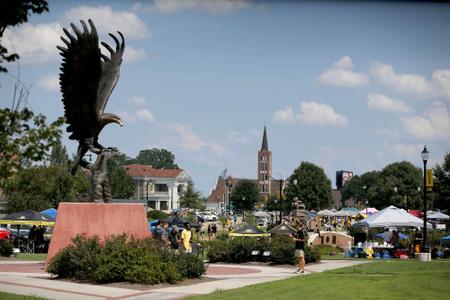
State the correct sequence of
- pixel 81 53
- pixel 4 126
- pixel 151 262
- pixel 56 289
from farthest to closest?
1. pixel 81 53
2. pixel 151 262
3. pixel 56 289
4. pixel 4 126

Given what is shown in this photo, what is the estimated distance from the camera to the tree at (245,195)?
464ft

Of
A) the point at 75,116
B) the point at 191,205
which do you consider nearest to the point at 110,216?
the point at 75,116

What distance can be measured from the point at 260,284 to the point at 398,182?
337 ft

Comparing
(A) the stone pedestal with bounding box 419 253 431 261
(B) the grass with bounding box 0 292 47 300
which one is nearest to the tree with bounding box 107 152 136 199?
(A) the stone pedestal with bounding box 419 253 431 261

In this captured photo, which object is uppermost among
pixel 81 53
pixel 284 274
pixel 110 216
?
pixel 81 53

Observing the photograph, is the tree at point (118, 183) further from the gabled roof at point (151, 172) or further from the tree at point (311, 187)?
the gabled roof at point (151, 172)

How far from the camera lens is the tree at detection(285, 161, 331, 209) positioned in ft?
393

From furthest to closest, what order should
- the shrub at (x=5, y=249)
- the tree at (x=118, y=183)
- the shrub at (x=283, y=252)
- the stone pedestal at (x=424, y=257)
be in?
the tree at (x=118, y=183), the stone pedestal at (x=424, y=257), the shrub at (x=5, y=249), the shrub at (x=283, y=252)

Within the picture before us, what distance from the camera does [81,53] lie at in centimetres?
2245

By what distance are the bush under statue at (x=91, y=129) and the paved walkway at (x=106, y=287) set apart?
5.93ft

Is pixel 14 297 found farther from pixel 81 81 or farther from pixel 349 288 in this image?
pixel 81 81

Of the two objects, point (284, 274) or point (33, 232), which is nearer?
point (284, 274)

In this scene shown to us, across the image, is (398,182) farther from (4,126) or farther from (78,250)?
(4,126)

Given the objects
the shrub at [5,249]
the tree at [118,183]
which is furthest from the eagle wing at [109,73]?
the tree at [118,183]
